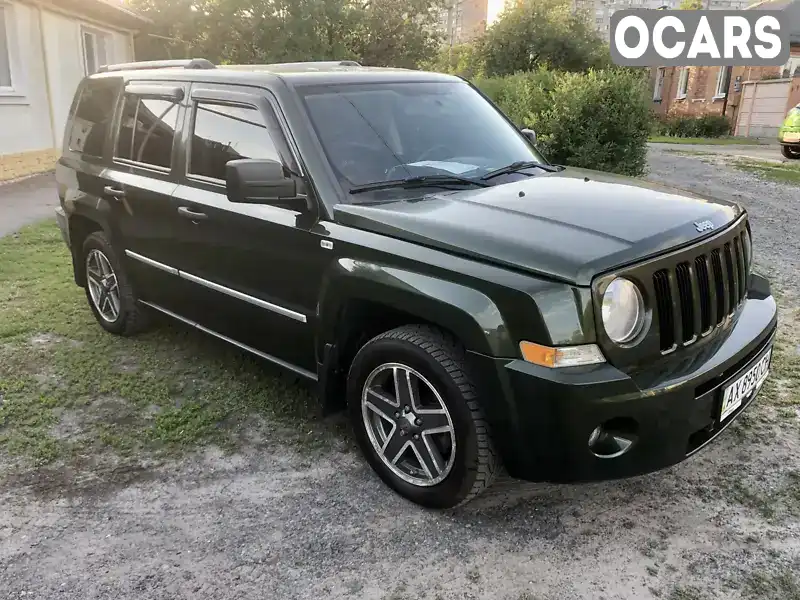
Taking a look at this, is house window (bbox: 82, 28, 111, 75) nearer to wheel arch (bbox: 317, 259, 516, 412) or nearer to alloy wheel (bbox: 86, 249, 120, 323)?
alloy wheel (bbox: 86, 249, 120, 323)

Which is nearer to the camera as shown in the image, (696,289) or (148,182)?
(696,289)

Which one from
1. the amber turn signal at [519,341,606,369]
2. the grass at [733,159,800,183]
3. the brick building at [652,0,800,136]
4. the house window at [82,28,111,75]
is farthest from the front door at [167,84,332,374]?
the brick building at [652,0,800,136]

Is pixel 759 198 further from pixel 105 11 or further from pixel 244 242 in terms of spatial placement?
pixel 105 11

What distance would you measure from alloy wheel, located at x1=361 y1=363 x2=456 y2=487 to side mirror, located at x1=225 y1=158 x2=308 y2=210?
37.0 inches

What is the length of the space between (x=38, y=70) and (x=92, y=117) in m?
10.9

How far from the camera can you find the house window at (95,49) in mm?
17016

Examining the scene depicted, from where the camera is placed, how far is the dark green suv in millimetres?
2652

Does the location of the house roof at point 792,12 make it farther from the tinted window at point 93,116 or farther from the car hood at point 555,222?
the car hood at point 555,222

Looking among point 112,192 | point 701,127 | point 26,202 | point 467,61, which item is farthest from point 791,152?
point 112,192

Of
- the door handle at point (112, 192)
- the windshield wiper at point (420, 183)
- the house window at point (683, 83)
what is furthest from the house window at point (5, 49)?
the house window at point (683, 83)

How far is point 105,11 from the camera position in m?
16.0

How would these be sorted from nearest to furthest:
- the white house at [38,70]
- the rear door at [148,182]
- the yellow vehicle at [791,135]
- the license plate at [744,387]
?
the license plate at [744,387] → the rear door at [148,182] → the white house at [38,70] → the yellow vehicle at [791,135]

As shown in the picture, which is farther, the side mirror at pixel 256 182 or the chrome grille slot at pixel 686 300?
the side mirror at pixel 256 182

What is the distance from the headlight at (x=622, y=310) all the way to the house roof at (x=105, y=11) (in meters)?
14.6
